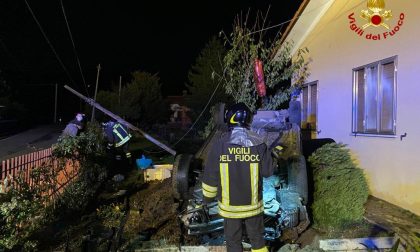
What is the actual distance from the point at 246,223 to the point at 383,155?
430 cm

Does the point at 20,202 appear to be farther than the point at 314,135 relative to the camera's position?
No

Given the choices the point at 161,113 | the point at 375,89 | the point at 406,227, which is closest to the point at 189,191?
the point at 406,227

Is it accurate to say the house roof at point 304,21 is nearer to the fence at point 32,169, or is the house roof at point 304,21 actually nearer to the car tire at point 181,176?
the car tire at point 181,176

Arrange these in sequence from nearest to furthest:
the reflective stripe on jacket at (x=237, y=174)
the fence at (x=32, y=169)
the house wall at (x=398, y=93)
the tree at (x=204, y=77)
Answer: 1. the reflective stripe on jacket at (x=237, y=174)
2. the fence at (x=32, y=169)
3. the house wall at (x=398, y=93)
4. the tree at (x=204, y=77)

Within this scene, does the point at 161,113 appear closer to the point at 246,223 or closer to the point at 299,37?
the point at 299,37

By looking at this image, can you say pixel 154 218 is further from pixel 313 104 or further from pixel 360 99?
pixel 313 104

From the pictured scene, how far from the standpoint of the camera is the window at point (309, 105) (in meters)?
12.3

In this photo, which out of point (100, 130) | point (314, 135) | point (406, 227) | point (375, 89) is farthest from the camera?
point (314, 135)

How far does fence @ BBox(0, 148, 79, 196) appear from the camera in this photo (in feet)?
18.1

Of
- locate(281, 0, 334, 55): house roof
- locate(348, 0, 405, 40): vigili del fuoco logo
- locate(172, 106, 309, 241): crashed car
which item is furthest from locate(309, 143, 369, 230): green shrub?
locate(281, 0, 334, 55): house roof

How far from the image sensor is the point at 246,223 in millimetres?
4215

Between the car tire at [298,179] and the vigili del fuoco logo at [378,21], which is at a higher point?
the vigili del fuoco logo at [378,21]

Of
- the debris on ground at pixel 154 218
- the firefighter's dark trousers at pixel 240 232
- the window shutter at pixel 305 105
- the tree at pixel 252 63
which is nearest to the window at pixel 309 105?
the window shutter at pixel 305 105

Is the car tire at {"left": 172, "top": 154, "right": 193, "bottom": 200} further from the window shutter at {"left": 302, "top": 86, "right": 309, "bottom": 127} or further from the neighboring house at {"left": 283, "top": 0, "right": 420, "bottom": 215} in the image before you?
the window shutter at {"left": 302, "top": 86, "right": 309, "bottom": 127}
